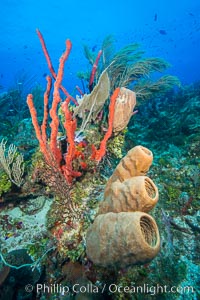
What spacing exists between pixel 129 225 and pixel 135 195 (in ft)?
1.17

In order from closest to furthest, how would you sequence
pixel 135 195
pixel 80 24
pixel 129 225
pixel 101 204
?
pixel 129 225, pixel 135 195, pixel 101 204, pixel 80 24

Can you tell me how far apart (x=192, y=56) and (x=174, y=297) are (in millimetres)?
124867

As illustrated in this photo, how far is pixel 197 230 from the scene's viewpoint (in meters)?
3.96

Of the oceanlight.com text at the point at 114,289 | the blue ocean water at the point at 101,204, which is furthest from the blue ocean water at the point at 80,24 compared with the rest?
the oceanlight.com text at the point at 114,289

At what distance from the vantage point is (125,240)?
6.62 ft

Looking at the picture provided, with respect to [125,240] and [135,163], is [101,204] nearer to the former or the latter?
[135,163]

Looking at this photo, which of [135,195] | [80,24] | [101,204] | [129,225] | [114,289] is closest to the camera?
[129,225]

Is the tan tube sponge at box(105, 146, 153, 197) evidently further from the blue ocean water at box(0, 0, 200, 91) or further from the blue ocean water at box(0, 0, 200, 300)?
the blue ocean water at box(0, 0, 200, 91)

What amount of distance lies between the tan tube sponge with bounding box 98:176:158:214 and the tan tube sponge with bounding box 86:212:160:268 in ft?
0.57

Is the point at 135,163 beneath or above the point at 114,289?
above

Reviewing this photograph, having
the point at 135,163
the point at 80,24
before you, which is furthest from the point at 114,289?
the point at 80,24

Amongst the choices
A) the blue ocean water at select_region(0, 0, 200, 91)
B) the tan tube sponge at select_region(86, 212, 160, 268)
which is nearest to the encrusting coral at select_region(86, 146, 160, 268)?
the tan tube sponge at select_region(86, 212, 160, 268)

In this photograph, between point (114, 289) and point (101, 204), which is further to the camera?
point (101, 204)

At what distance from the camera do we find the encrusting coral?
6.48 feet
